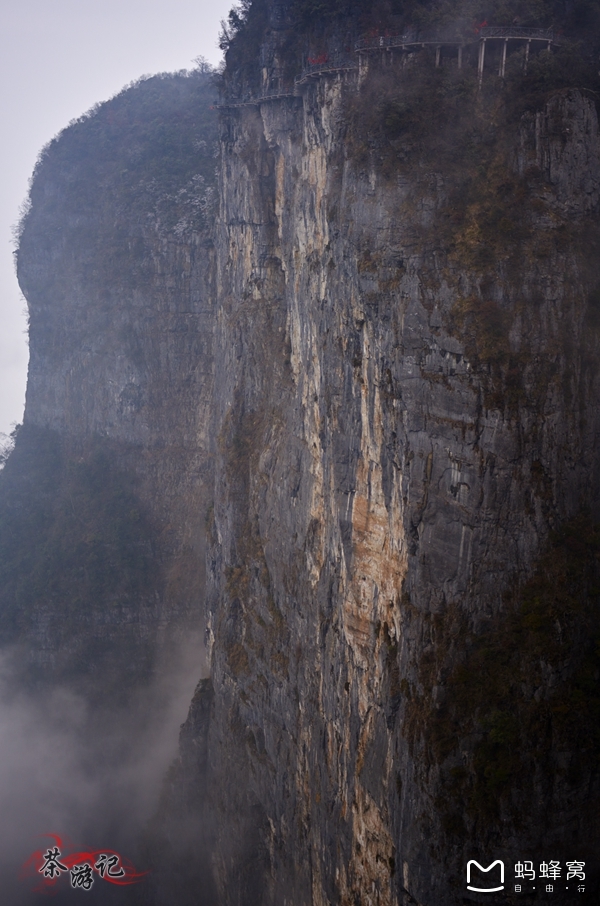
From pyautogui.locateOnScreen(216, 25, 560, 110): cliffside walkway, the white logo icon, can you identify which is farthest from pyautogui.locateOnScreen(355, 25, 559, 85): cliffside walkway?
the white logo icon

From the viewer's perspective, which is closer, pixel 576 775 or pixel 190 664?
pixel 576 775

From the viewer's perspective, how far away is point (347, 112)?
84.9 ft

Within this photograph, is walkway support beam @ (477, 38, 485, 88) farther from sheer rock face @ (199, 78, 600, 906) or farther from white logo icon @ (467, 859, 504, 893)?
white logo icon @ (467, 859, 504, 893)

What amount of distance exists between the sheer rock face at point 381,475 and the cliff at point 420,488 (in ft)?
0.25

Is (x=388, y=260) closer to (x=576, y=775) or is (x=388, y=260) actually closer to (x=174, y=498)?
(x=576, y=775)

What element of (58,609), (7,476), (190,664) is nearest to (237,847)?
(190,664)

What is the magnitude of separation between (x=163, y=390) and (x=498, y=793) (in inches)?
1373

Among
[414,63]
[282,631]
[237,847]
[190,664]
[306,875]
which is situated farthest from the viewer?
[190,664]

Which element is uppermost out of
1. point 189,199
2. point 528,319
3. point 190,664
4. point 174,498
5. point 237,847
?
point 189,199

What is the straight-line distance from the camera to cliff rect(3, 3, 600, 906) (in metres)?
21.7

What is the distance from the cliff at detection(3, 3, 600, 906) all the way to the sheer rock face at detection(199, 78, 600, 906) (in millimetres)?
77

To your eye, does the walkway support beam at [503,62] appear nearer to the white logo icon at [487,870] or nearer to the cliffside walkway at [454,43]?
the cliffside walkway at [454,43]

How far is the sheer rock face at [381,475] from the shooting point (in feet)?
72.1

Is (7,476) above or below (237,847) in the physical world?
above
